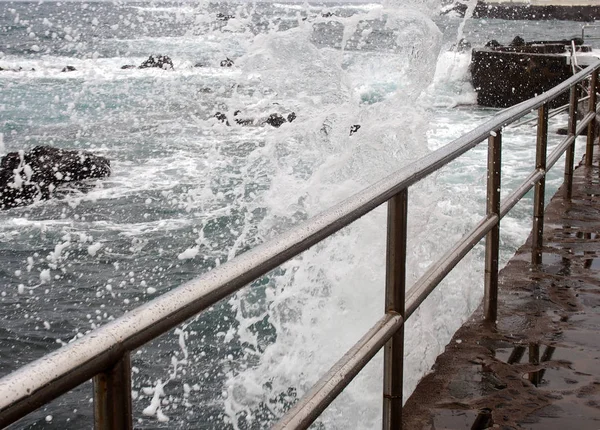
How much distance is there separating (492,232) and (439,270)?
929mm

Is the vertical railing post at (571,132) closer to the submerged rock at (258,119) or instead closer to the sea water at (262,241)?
the sea water at (262,241)

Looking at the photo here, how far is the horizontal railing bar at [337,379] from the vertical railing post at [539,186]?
7.45 feet

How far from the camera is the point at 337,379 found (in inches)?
73.8

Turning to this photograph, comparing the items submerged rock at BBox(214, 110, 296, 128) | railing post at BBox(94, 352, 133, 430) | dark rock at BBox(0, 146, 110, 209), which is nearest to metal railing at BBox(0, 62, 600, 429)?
railing post at BBox(94, 352, 133, 430)

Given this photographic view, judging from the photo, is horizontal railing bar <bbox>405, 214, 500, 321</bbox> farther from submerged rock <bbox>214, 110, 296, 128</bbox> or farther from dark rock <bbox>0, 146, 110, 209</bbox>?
submerged rock <bbox>214, 110, 296, 128</bbox>

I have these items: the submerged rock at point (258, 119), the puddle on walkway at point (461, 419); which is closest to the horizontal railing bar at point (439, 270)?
the puddle on walkway at point (461, 419)

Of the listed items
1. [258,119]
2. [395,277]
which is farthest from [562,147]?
[258,119]

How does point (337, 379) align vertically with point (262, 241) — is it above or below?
above

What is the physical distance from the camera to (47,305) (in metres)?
9.94

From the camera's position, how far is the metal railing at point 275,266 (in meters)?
0.98

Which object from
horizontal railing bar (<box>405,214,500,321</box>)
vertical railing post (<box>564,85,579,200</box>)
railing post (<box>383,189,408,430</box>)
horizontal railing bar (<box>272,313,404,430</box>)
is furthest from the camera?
vertical railing post (<box>564,85,579,200</box>)

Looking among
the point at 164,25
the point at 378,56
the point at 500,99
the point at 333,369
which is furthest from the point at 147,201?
the point at 164,25

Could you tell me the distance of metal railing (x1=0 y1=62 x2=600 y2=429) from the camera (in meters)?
0.98

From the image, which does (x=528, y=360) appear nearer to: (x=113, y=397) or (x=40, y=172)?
(x=113, y=397)
